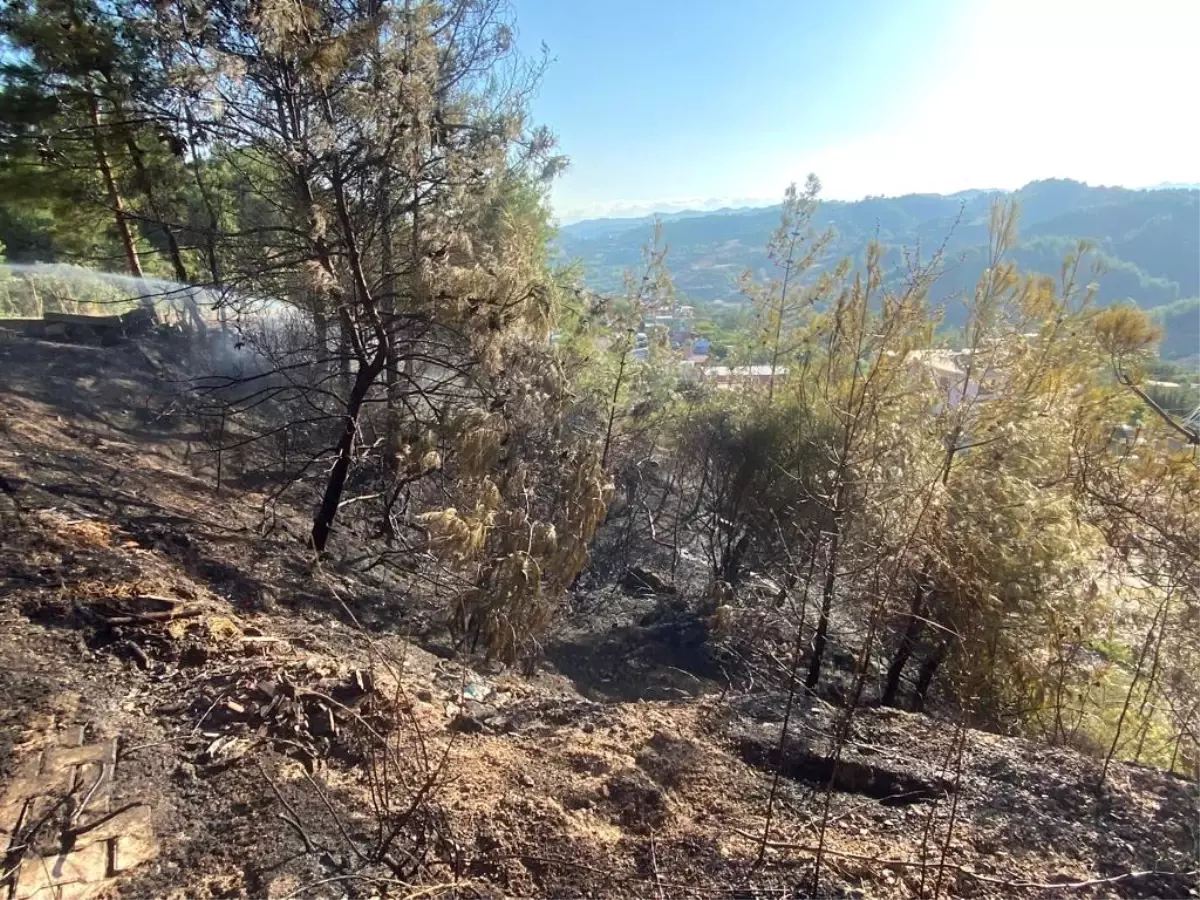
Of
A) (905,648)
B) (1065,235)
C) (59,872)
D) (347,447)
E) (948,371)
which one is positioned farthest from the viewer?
(1065,235)

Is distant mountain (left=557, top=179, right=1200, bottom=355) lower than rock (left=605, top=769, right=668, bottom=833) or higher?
higher

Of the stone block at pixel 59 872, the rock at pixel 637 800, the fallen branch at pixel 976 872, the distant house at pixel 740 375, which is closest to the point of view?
the stone block at pixel 59 872

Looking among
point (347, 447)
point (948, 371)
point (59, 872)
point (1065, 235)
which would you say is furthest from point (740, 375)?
Result: point (1065, 235)

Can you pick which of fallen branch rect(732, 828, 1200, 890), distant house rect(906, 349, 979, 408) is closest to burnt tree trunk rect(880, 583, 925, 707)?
distant house rect(906, 349, 979, 408)

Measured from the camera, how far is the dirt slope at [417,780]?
2.08 meters

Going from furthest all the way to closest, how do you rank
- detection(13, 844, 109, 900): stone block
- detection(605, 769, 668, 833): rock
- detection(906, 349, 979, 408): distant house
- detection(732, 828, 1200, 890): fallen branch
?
detection(906, 349, 979, 408): distant house
detection(605, 769, 668, 833): rock
detection(732, 828, 1200, 890): fallen branch
detection(13, 844, 109, 900): stone block

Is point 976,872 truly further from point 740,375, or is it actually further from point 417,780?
point 740,375

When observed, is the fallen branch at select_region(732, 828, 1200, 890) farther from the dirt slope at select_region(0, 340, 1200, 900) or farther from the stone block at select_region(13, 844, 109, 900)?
the stone block at select_region(13, 844, 109, 900)

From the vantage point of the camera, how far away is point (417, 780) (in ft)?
8.25

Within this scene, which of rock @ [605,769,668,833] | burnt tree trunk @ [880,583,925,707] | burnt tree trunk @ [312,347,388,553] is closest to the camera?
rock @ [605,769,668,833]

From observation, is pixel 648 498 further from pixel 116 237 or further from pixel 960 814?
pixel 116 237

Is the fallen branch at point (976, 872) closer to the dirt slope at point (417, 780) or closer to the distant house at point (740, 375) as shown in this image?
the dirt slope at point (417, 780)

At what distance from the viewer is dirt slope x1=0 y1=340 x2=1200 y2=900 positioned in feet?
6.84

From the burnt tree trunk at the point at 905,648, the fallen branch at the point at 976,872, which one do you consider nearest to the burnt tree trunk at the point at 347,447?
the fallen branch at the point at 976,872
